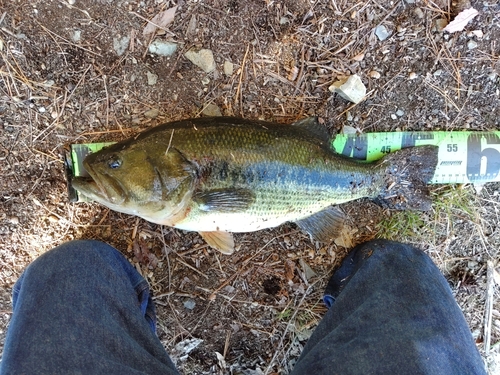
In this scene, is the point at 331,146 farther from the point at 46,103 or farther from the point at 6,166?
the point at 6,166

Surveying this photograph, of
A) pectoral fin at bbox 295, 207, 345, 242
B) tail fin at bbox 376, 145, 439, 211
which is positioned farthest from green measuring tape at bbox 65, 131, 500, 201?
pectoral fin at bbox 295, 207, 345, 242

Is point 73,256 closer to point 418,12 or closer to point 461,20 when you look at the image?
point 418,12

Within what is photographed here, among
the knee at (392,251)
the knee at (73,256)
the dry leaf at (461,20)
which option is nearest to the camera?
the knee at (73,256)

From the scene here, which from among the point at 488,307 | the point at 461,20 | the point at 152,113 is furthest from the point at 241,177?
the point at 488,307

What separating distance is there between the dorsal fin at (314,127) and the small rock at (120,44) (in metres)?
1.48

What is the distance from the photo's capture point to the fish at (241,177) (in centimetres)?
272

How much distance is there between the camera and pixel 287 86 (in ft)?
11.1

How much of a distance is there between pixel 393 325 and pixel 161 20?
2.82m

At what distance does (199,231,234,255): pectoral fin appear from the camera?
3.09 metres

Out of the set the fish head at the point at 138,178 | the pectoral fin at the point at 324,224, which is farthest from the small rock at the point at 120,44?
the pectoral fin at the point at 324,224

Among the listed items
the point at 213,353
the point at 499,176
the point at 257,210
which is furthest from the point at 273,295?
the point at 499,176

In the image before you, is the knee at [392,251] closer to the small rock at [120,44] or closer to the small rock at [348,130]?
the small rock at [348,130]

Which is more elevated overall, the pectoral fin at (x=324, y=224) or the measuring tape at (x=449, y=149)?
the measuring tape at (x=449, y=149)

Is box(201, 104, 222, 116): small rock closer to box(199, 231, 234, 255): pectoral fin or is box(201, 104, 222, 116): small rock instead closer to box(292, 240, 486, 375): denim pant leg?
box(199, 231, 234, 255): pectoral fin
